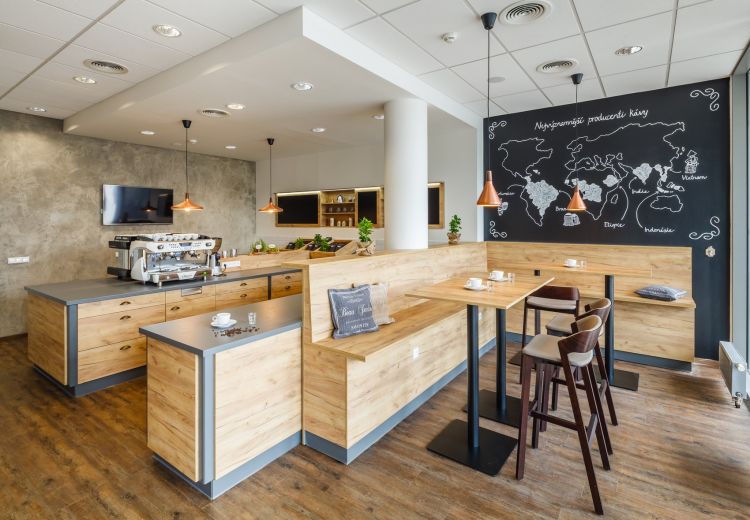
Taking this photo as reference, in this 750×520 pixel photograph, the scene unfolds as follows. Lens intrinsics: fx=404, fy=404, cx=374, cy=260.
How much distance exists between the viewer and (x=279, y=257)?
19.3ft

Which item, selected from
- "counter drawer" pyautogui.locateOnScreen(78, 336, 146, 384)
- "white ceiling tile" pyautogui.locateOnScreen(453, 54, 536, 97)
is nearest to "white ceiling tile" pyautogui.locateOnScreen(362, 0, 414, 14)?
"white ceiling tile" pyautogui.locateOnScreen(453, 54, 536, 97)

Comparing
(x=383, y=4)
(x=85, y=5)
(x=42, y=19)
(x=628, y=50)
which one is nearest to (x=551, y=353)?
(x=383, y=4)

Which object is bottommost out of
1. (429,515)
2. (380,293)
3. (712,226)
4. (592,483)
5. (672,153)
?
(429,515)

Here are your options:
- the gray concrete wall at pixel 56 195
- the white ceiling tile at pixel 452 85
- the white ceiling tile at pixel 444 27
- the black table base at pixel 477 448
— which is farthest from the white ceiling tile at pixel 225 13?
the gray concrete wall at pixel 56 195

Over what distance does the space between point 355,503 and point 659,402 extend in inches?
113

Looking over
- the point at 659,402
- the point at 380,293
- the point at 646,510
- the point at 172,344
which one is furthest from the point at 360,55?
the point at 659,402

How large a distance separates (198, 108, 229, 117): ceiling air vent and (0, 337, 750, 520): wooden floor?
3.19 metres

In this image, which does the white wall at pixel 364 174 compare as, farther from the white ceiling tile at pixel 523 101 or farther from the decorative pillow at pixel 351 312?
the decorative pillow at pixel 351 312

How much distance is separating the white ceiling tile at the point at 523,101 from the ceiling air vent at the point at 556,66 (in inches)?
24.4

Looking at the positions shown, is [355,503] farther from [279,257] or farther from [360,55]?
[279,257]

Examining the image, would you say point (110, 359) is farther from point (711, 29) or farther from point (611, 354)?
point (711, 29)

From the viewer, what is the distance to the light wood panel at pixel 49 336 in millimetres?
3527

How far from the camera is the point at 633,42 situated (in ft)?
10.9

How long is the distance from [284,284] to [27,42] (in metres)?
→ 3.52
